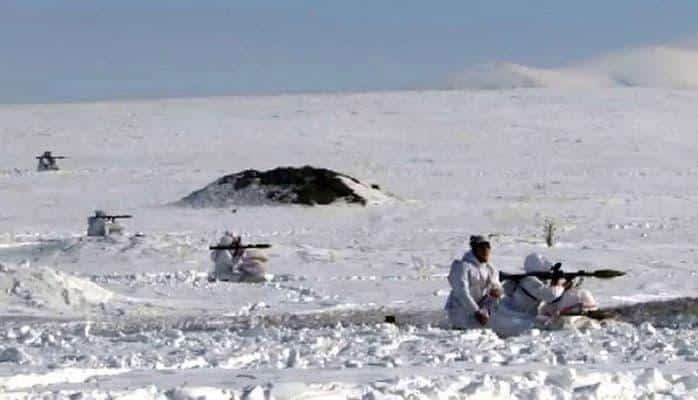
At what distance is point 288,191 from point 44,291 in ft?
66.3

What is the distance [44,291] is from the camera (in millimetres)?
18297

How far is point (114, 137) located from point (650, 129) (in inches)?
843

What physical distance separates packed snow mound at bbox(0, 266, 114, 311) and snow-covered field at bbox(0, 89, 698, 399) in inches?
1.3

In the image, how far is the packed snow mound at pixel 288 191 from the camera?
37.4m

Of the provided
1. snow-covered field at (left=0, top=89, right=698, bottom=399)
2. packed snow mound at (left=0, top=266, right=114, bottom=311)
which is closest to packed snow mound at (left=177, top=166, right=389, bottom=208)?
snow-covered field at (left=0, top=89, right=698, bottom=399)

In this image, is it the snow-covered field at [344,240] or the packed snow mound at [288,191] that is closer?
the snow-covered field at [344,240]

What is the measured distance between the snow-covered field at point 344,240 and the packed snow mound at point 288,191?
865 mm

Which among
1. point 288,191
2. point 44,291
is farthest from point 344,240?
point 44,291

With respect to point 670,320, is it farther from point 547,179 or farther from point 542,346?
point 547,179

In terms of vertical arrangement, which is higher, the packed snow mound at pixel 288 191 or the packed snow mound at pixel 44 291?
the packed snow mound at pixel 288 191

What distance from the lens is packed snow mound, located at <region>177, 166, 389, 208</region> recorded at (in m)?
37.4

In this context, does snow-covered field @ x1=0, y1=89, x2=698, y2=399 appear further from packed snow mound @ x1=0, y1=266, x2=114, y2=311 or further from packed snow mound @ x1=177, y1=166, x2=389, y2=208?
packed snow mound @ x1=177, y1=166, x2=389, y2=208

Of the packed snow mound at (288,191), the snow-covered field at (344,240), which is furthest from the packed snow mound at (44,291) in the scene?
the packed snow mound at (288,191)

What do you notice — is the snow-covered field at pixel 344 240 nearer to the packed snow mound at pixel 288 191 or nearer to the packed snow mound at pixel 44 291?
the packed snow mound at pixel 44 291
